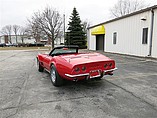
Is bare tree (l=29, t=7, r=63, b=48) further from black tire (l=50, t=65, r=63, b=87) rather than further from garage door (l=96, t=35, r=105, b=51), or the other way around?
black tire (l=50, t=65, r=63, b=87)

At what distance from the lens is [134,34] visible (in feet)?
42.1

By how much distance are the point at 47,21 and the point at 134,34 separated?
2417cm

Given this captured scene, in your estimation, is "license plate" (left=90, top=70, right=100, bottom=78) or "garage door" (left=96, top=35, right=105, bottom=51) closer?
"license plate" (left=90, top=70, right=100, bottom=78)

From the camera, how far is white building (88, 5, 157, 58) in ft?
35.7

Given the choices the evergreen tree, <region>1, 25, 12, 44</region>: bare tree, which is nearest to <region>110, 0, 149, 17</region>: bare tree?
the evergreen tree

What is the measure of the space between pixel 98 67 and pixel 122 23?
12.0 metres

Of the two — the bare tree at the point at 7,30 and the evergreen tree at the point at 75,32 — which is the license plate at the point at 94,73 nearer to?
the evergreen tree at the point at 75,32

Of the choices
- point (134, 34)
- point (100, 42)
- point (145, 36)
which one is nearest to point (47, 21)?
point (100, 42)

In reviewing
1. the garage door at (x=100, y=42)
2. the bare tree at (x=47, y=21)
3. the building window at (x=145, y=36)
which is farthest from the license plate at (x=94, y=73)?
the bare tree at (x=47, y=21)

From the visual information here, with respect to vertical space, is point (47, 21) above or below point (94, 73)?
above

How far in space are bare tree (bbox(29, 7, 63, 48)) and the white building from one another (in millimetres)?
17204

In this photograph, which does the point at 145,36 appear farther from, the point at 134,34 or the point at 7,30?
the point at 7,30

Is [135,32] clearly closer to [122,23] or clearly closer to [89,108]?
[122,23]

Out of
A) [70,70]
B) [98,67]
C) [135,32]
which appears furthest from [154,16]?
[70,70]
